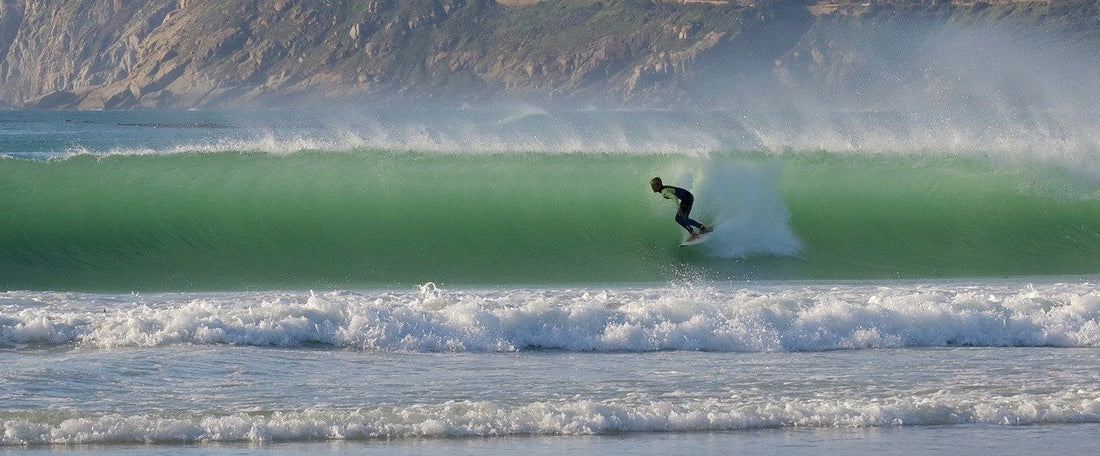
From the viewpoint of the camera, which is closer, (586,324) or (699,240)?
(586,324)

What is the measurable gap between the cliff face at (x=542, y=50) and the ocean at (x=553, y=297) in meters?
143

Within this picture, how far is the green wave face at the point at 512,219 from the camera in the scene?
1548 centimetres

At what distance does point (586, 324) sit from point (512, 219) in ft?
21.5

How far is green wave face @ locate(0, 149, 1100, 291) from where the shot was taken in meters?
15.5

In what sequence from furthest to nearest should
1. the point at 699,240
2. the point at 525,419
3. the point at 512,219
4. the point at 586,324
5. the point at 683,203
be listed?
1. the point at 512,219
2. the point at 699,240
3. the point at 683,203
4. the point at 586,324
5. the point at 525,419

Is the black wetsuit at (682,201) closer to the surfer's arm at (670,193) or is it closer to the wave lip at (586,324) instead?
the surfer's arm at (670,193)

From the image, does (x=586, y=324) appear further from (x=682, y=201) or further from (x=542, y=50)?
(x=542, y=50)

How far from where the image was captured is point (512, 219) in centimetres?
1744

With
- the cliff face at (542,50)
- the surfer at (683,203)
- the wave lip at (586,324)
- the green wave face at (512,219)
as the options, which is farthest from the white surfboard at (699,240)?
the cliff face at (542,50)

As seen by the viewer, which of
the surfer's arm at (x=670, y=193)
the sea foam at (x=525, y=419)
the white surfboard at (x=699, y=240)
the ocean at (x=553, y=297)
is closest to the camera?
the sea foam at (x=525, y=419)

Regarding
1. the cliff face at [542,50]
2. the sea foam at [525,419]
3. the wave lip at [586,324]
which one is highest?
the cliff face at [542,50]

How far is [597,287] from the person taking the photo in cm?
1419

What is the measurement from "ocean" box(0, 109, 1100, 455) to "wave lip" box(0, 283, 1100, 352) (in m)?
0.03

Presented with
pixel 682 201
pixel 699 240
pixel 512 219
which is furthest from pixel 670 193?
pixel 512 219
